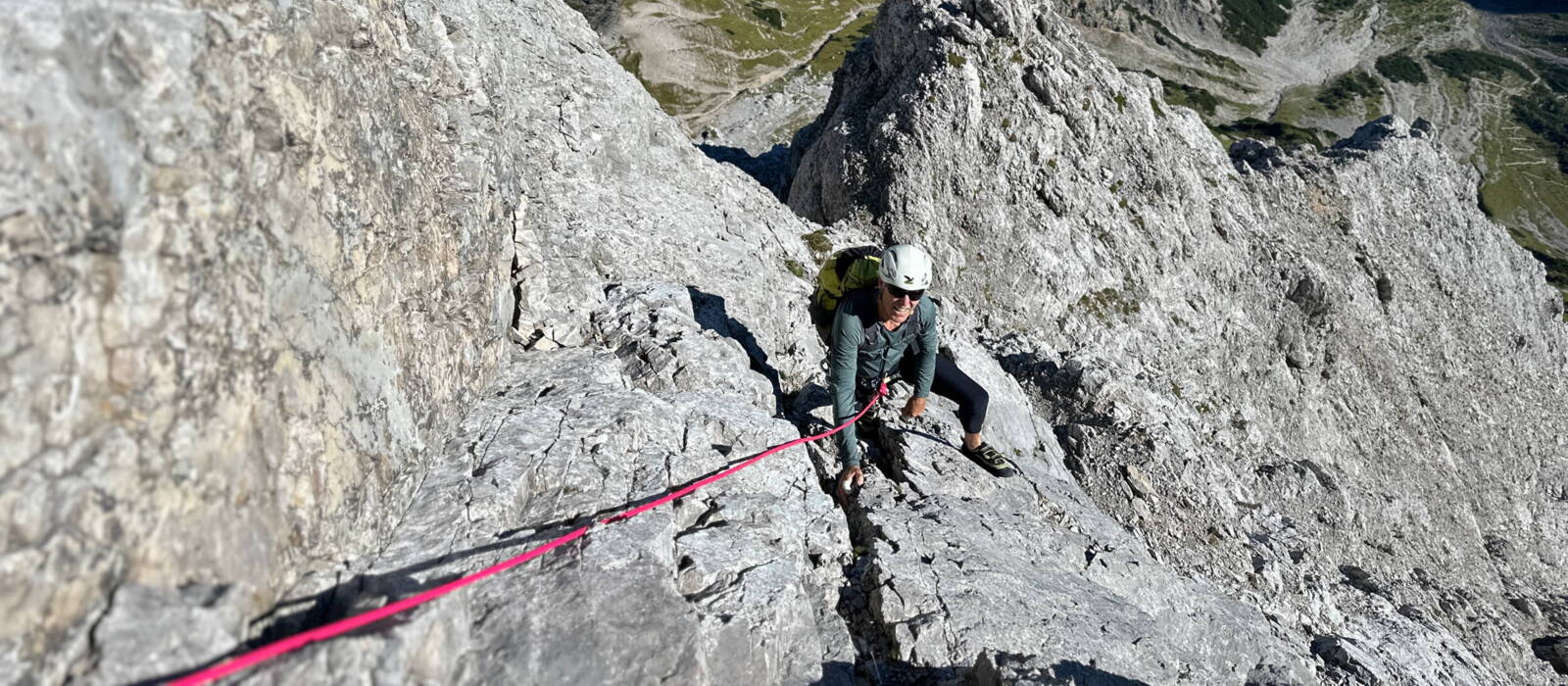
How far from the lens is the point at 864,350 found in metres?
12.5

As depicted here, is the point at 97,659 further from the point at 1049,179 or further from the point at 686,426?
the point at 1049,179

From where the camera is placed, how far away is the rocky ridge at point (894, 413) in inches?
275

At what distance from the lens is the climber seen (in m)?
11.5


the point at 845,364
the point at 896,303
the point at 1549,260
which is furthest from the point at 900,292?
the point at 1549,260

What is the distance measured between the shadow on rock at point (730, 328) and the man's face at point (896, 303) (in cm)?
327

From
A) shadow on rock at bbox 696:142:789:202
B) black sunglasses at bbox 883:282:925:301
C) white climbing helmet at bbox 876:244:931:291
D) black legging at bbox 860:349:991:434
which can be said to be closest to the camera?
white climbing helmet at bbox 876:244:931:291

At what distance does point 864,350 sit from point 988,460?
11.3ft

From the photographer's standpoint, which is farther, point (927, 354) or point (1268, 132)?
point (1268, 132)

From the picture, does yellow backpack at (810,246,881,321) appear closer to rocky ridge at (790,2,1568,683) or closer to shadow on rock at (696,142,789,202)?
rocky ridge at (790,2,1568,683)

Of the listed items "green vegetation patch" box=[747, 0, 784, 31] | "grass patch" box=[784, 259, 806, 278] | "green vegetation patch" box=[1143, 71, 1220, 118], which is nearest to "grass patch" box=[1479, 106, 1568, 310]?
"green vegetation patch" box=[1143, 71, 1220, 118]

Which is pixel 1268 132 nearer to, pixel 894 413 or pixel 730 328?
pixel 894 413

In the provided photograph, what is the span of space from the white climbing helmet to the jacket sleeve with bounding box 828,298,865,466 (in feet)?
2.94

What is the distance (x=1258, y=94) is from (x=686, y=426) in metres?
228

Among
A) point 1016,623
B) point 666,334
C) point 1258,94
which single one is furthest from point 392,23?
point 1258,94
